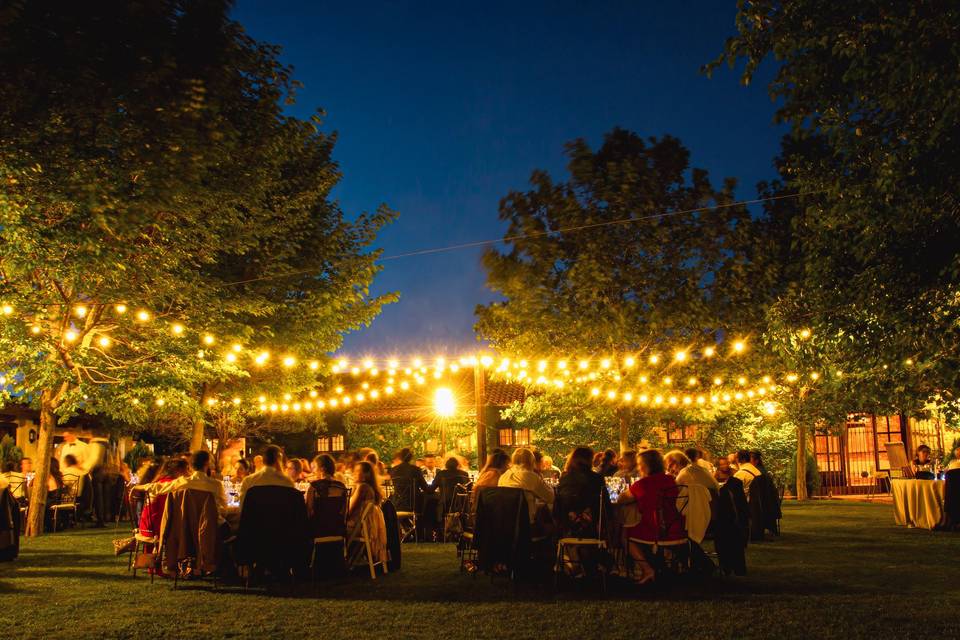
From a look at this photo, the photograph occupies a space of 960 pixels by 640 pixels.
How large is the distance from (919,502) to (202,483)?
409 inches

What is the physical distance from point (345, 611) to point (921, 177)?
20.9 feet

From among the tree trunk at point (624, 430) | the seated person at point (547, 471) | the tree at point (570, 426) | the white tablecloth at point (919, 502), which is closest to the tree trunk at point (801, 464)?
the tree at point (570, 426)

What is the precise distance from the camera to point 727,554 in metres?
7.56

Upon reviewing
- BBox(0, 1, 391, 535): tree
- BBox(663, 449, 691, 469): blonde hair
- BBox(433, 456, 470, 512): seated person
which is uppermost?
BBox(0, 1, 391, 535): tree

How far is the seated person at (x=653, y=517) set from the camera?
713 cm

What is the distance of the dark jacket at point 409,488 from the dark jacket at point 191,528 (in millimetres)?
4115

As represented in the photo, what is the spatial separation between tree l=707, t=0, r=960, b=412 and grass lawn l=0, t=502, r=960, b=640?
7.84ft

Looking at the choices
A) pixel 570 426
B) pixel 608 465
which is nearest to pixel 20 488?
pixel 608 465

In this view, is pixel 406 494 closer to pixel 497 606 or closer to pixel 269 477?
pixel 269 477

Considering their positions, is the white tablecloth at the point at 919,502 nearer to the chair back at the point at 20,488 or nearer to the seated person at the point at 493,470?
the seated person at the point at 493,470

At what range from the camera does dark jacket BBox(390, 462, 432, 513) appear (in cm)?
1130

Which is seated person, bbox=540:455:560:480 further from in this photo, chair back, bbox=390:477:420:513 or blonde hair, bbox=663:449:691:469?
blonde hair, bbox=663:449:691:469

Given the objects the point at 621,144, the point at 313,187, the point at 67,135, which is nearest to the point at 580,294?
the point at 621,144

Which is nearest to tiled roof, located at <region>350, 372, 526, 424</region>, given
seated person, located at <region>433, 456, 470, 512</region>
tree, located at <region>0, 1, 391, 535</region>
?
tree, located at <region>0, 1, 391, 535</region>
